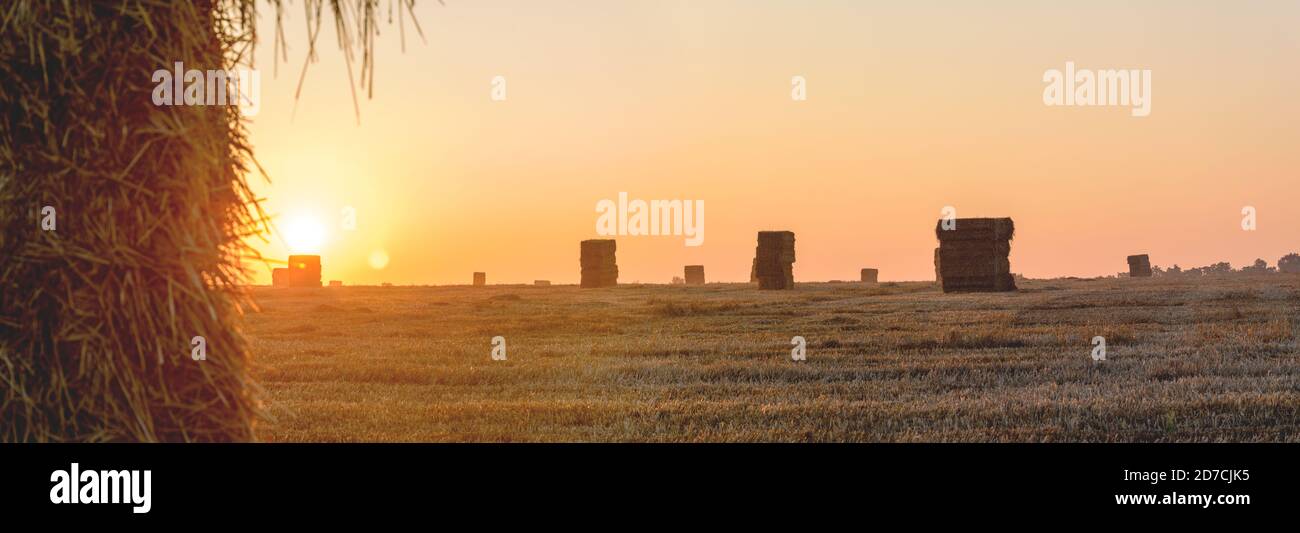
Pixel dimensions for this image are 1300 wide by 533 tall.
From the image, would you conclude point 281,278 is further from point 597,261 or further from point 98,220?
point 98,220

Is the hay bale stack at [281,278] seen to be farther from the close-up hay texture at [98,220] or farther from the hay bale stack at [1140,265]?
the close-up hay texture at [98,220]

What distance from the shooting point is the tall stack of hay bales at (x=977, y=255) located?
28.7 meters

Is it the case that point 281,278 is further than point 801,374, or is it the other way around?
point 281,278

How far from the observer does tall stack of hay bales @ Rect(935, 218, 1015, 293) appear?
94.3ft

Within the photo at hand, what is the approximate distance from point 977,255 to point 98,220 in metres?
26.6

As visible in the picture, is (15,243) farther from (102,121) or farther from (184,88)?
(184,88)

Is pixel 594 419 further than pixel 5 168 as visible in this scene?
Yes

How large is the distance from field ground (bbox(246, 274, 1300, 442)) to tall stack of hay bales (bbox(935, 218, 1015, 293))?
6.71 meters

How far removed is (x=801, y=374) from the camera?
12117 millimetres
